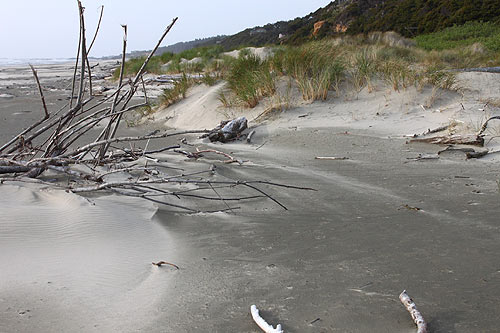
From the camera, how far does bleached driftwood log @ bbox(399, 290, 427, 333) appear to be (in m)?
1.43

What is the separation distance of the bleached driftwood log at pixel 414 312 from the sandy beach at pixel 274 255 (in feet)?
0.11

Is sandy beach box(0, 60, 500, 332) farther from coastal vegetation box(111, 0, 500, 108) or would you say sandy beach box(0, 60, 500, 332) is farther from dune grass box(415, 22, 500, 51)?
dune grass box(415, 22, 500, 51)

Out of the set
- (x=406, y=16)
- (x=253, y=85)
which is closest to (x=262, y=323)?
(x=253, y=85)

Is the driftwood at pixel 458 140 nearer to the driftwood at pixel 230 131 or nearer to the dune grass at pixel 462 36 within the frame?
the driftwood at pixel 230 131

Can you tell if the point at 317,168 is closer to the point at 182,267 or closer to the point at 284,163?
the point at 284,163

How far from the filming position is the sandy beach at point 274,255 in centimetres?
160

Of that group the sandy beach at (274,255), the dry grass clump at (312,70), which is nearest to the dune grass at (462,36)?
the dry grass clump at (312,70)

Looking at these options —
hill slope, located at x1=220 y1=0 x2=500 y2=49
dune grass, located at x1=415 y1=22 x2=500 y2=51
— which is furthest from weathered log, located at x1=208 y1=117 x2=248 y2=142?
hill slope, located at x1=220 y1=0 x2=500 y2=49

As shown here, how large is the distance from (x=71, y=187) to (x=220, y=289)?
1.39m

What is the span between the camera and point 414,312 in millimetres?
1517

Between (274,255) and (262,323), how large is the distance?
25.0 inches

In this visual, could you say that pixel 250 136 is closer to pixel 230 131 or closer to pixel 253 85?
pixel 230 131

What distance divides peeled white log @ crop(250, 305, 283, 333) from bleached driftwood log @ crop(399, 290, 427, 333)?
445 millimetres

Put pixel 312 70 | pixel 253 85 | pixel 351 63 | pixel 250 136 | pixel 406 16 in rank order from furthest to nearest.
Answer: pixel 406 16 < pixel 351 63 < pixel 312 70 < pixel 253 85 < pixel 250 136
